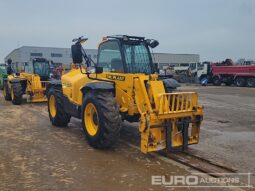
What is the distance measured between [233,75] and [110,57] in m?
25.7

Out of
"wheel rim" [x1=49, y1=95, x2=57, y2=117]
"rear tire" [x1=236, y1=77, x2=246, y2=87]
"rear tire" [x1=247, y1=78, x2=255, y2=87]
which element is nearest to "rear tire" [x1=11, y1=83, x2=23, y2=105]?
"wheel rim" [x1=49, y1=95, x2=57, y2=117]

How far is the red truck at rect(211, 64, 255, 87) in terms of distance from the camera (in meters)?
29.6

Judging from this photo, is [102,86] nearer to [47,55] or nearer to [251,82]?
[251,82]

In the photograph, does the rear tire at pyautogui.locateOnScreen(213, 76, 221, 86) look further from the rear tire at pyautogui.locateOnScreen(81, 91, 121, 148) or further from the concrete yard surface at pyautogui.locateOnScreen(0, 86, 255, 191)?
the rear tire at pyautogui.locateOnScreen(81, 91, 121, 148)

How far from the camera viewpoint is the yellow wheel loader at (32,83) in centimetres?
1506

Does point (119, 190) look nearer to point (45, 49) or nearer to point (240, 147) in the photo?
point (240, 147)

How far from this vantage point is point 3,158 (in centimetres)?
638

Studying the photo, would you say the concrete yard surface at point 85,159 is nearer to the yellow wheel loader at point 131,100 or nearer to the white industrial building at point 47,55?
the yellow wheel loader at point 131,100

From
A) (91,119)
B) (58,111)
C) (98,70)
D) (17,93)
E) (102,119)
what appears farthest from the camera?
(17,93)

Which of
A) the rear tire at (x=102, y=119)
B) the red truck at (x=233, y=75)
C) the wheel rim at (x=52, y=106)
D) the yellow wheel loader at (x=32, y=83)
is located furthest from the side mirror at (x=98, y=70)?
the red truck at (x=233, y=75)

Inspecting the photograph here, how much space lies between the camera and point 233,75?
103 ft

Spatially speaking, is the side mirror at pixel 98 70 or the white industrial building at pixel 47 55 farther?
the white industrial building at pixel 47 55

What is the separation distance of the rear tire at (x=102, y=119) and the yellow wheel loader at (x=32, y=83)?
338 inches

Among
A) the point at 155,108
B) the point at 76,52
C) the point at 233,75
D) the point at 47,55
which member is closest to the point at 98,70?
Result: the point at 76,52
